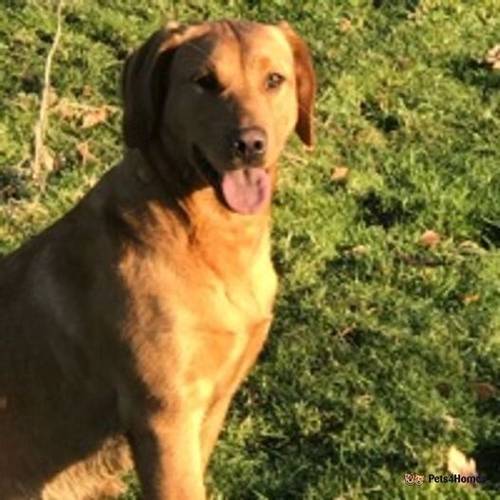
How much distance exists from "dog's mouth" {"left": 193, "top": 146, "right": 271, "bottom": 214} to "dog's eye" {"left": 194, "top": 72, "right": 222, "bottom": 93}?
0.21m

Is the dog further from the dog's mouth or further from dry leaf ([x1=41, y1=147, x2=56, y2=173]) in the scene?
dry leaf ([x1=41, y1=147, x2=56, y2=173])

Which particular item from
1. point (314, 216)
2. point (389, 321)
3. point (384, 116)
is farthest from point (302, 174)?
point (389, 321)

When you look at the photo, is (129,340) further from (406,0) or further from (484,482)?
(406,0)

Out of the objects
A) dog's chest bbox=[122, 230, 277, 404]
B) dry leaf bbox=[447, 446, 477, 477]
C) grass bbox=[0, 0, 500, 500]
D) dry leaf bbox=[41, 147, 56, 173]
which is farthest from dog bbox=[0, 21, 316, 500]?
dry leaf bbox=[41, 147, 56, 173]

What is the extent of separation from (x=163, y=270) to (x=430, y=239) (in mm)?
2312

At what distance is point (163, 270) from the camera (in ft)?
12.2

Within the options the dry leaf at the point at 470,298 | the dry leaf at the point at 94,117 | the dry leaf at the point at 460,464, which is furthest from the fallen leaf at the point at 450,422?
the dry leaf at the point at 94,117

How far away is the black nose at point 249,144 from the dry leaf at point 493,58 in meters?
3.83

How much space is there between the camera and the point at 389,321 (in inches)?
204

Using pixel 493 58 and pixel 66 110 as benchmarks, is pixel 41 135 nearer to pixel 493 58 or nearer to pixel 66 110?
pixel 66 110

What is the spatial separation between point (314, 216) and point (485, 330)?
1.15 m

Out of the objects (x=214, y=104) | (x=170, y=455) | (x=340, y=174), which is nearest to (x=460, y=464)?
(x=170, y=455)

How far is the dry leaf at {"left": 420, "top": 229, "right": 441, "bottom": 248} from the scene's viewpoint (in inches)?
224

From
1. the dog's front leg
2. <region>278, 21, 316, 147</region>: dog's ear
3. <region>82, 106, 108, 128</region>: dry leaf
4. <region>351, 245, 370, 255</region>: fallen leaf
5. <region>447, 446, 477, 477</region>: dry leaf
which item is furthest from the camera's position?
<region>82, 106, 108, 128</region>: dry leaf
